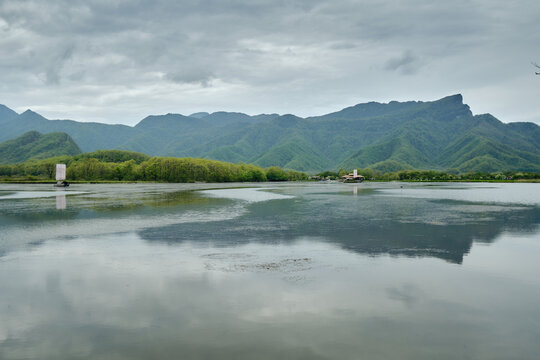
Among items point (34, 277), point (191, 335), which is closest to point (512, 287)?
point (191, 335)

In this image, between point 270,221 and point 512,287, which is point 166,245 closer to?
point 270,221

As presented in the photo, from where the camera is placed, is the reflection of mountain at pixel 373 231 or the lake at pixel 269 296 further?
the reflection of mountain at pixel 373 231

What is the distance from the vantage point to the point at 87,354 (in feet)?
30.1

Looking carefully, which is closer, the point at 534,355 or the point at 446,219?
the point at 534,355

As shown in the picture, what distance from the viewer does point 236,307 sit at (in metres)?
12.2

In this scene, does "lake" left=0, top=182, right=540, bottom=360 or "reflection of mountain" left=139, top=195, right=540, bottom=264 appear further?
"reflection of mountain" left=139, top=195, right=540, bottom=264

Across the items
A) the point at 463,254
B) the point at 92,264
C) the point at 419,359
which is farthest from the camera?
the point at 463,254

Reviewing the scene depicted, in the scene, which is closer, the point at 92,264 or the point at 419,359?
the point at 419,359

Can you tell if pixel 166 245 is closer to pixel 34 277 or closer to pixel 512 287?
pixel 34 277

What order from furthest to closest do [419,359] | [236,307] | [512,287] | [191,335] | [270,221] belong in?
[270,221] < [512,287] < [236,307] < [191,335] < [419,359]

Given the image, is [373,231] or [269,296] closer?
[269,296]

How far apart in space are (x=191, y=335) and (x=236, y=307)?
Result: 2.35 m

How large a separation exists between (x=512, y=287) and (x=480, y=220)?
23.6 metres

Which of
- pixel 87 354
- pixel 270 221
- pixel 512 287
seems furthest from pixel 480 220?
pixel 87 354
